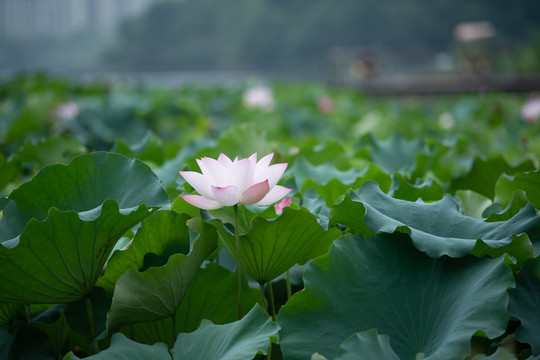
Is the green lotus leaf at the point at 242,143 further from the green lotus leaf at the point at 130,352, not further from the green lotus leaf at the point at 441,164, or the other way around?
the green lotus leaf at the point at 130,352

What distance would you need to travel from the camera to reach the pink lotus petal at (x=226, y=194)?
0.76 metres

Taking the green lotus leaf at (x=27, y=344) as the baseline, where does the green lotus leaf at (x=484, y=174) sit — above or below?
below

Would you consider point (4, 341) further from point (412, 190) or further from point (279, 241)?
point (412, 190)

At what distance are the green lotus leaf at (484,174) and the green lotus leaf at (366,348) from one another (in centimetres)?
74

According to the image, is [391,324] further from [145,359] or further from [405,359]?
[145,359]

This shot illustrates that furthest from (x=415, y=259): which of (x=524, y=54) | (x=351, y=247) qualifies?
(x=524, y=54)

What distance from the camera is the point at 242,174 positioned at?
0.80m

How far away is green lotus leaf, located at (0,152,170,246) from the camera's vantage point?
878 millimetres

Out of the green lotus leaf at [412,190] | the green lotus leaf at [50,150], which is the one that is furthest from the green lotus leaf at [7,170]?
the green lotus leaf at [412,190]

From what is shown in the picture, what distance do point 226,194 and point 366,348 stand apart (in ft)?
0.84

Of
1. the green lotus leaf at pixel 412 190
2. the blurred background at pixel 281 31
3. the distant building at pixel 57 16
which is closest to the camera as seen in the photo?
the green lotus leaf at pixel 412 190

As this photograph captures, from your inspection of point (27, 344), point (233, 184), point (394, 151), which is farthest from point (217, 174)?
point (394, 151)

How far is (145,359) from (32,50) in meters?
75.7

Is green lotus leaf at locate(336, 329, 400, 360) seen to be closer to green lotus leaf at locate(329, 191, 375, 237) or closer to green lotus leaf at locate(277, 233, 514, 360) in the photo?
green lotus leaf at locate(277, 233, 514, 360)
